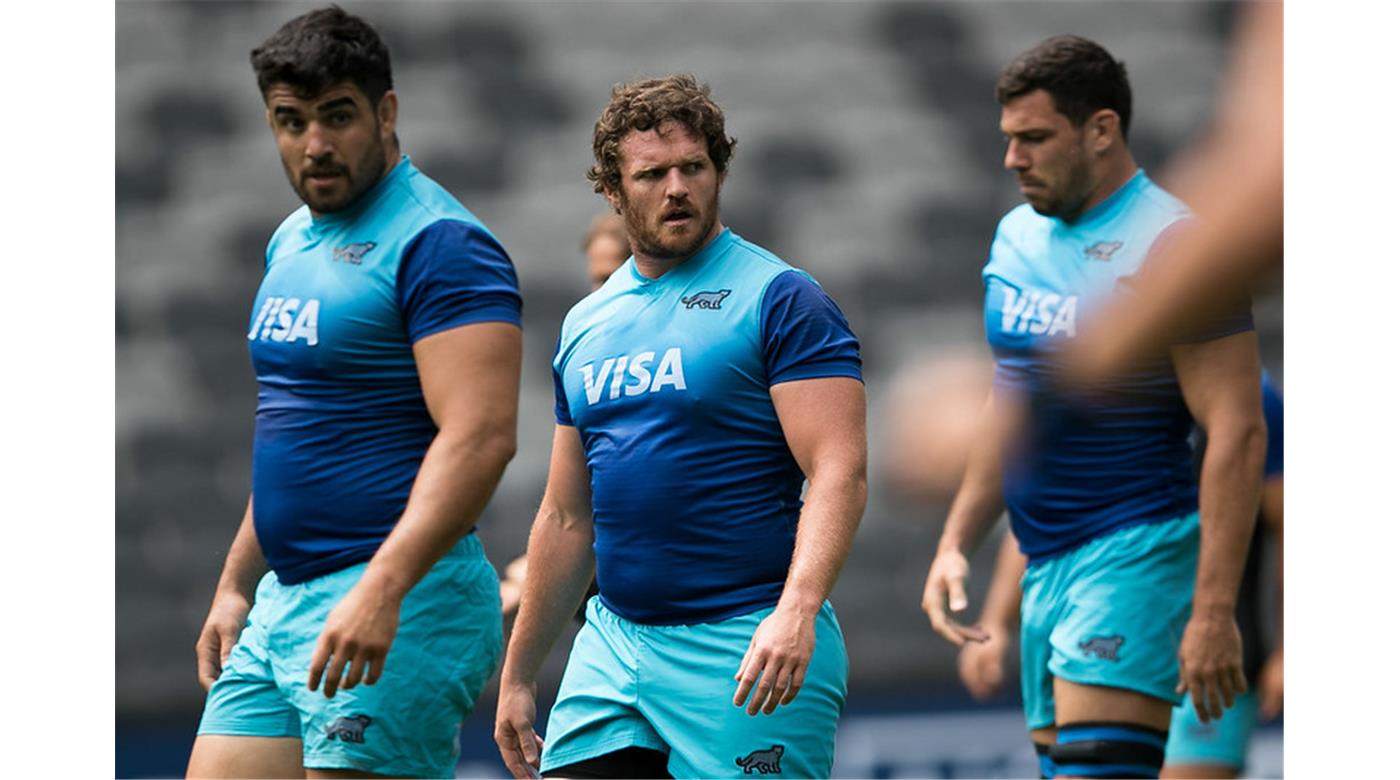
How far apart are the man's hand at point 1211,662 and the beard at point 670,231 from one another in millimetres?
1731

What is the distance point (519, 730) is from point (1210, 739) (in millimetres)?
2528

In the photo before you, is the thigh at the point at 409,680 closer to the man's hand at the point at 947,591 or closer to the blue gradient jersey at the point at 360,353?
the blue gradient jersey at the point at 360,353

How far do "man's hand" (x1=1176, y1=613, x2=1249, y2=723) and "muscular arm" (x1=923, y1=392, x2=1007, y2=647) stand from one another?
63 cm

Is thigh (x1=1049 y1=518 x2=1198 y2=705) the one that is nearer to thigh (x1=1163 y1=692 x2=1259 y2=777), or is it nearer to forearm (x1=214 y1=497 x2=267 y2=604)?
thigh (x1=1163 y1=692 x2=1259 y2=777)

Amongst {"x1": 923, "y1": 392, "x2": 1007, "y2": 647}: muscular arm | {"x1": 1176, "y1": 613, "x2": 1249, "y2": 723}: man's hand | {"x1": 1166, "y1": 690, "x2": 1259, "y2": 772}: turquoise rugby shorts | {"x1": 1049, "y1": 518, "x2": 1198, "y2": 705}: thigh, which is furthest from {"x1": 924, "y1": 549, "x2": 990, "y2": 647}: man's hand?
{"x1": 1166, "y1": 690, "x2": 1259, "y2": 772}: turquoise rugby shorts

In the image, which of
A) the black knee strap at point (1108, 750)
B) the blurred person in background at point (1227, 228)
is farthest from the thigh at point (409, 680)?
the blurred person in background at point (1227, 228)

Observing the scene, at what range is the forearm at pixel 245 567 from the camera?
15.4 ft

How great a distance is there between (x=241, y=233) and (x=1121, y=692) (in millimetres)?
4874

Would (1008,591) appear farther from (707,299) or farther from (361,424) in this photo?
(361,424)

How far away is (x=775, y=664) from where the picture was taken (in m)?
3.62

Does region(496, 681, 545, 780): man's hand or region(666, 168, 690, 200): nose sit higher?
region(666, 168, 690, 200): nose

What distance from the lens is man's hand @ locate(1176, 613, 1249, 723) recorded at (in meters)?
4.92

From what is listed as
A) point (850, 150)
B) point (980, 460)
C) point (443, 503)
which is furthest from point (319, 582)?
point (850, 150)

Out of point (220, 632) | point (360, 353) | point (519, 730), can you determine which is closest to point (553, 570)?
point (519, 730)
